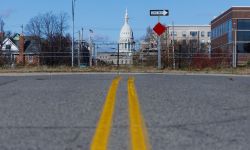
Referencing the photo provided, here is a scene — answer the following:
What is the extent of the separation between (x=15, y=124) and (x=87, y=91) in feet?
14.2

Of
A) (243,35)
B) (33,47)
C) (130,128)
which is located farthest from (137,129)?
(33,47)

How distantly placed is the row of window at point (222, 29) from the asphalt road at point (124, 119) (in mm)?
75598

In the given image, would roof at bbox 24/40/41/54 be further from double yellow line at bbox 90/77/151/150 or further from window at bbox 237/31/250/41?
double yellow line at bbox 90/77/151/150

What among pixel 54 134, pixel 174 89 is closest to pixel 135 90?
pixel 174 89

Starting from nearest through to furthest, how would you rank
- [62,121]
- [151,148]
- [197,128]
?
[151,148], [197,128], [62,121]

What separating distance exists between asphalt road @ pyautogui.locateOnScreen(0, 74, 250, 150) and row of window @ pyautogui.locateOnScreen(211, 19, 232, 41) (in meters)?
75.6

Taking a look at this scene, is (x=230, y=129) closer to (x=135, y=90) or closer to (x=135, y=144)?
(x=135, y=144)

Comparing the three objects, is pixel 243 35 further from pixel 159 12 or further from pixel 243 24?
pixel 159 12

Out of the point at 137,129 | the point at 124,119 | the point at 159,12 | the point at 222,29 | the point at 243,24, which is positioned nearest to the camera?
the point at 137,129

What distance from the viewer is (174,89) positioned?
11.4 meters

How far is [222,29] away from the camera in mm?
91375

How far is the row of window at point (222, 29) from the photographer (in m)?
84.4

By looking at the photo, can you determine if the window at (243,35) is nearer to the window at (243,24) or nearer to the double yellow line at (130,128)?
the window at (243,24)

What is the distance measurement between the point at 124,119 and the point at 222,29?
86735mm
